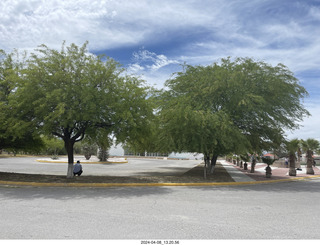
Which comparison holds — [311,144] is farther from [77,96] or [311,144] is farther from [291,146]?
[77,96]

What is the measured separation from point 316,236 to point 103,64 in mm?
12004

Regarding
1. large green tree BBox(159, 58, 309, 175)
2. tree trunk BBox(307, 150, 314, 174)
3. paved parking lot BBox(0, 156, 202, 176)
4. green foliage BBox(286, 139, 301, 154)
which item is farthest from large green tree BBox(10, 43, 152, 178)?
tree trunk BBox(307, 150, 314, 174)

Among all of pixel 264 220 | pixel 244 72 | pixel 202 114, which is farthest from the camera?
pixel 244 72

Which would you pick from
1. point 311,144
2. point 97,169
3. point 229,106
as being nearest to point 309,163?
point 311,144

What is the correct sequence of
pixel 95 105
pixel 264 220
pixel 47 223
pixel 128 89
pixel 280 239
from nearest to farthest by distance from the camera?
pixel 280 239
pixel 47 223
pixel 264 220
pixel 95 105
pixel 128 89

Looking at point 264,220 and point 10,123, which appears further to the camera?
point 10,123

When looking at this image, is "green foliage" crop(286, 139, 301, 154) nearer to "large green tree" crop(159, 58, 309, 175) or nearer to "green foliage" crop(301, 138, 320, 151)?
"large green tree" crop(159, 58, 309, 175)

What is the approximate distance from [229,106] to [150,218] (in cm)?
1266

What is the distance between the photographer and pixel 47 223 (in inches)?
224

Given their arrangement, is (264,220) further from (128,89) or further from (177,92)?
(177,92)

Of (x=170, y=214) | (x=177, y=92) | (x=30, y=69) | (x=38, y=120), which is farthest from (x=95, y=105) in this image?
(x=177, y=92)

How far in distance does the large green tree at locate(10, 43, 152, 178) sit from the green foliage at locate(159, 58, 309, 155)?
300 cm

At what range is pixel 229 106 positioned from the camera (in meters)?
17.4

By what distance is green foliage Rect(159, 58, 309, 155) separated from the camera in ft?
50.0
